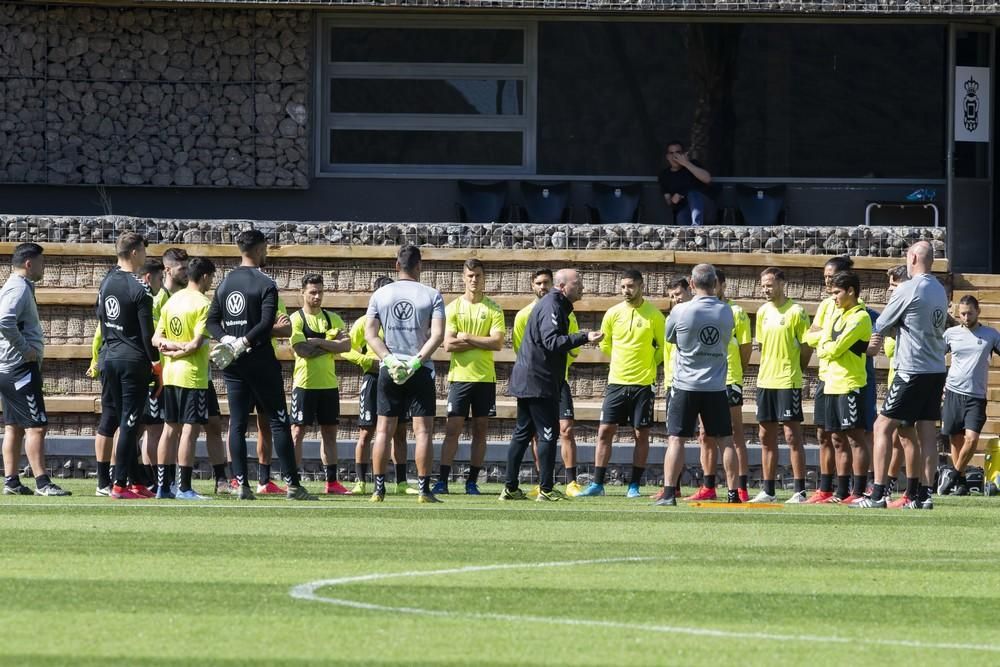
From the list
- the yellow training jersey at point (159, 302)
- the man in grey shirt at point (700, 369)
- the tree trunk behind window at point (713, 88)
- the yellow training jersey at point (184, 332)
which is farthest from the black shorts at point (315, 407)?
the tree trunk behind window at point (713, 88)

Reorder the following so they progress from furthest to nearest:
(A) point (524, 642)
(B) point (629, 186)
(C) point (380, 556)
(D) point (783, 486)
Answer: (B) point (629, 186), (D) point (783, 486), (C) point (380, 556), (A) point (524, 642)

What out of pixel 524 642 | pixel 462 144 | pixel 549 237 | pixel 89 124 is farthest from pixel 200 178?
pixel 524 642

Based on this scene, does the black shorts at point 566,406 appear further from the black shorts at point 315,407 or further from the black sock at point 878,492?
the black sock at point 878,492

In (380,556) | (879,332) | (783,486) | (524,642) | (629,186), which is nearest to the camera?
(524,642)

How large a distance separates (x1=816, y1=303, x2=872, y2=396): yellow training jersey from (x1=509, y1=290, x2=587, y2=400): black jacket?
2321 millimetres

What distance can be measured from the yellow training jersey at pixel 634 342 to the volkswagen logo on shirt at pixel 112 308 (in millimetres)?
4724

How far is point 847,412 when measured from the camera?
51.0 feet

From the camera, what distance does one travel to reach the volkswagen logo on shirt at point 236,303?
14133 millimetres

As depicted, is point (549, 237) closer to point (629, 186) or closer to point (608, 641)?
point (629, 186)

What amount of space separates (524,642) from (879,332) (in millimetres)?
7596

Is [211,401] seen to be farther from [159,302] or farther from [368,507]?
[368,507]

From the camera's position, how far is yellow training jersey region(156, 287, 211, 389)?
1463 centimetres

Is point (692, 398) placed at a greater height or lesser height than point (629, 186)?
lesser

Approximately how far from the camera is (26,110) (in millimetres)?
23062
